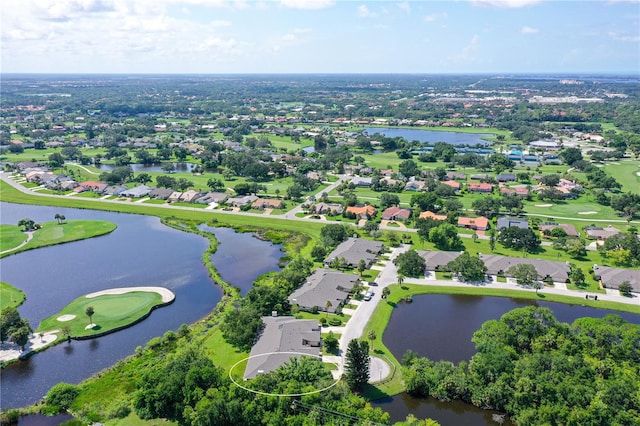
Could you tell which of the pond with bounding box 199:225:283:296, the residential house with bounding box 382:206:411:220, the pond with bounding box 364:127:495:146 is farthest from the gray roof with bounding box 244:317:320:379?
the pond with bounding box 364:127:495:146

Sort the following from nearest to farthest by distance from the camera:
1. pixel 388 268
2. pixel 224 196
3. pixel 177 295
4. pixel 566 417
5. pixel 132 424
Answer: pixel 566 417, pixel 132 424, pixel 177 295, pixel 388 268, pixel 224 196

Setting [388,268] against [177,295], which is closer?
[177,295]

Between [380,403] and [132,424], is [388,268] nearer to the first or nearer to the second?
[380,403]

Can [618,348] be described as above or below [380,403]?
above

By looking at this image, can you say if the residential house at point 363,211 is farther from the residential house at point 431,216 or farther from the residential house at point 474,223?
the residential house at point 474,223

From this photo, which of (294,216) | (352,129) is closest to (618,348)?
(294,216)

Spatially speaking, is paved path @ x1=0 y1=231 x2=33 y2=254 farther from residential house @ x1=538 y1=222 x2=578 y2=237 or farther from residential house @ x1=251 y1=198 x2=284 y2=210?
residential house @ x1=538 y1=222 x2=578 y2=237
